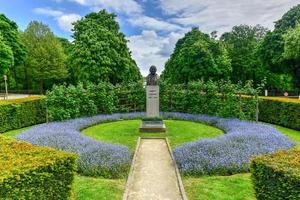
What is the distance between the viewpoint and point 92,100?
24.3 m

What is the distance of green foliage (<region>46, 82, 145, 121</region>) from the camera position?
22141 mm

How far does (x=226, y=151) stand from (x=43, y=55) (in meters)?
51.2

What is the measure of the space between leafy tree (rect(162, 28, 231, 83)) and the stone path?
110 feet

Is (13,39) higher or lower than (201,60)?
higher

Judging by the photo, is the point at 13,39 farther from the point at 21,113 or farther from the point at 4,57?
the point at 21,113

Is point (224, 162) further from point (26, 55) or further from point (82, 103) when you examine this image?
point (26, 55)

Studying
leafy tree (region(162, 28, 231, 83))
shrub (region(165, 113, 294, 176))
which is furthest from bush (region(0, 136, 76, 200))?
leafy tree (region(162, 28, 231, 83))

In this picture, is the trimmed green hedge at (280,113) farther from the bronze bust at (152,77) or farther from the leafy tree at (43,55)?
the leafy tree at (43,55)

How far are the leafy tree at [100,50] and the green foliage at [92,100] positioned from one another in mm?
13108

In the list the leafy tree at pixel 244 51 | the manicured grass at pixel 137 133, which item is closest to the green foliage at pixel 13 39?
the leafy tree at pixel 244 51

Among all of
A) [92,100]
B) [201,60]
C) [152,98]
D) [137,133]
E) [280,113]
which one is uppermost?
[201,60]

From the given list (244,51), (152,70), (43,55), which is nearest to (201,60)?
(244,51)

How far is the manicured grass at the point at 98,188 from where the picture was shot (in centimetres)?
845

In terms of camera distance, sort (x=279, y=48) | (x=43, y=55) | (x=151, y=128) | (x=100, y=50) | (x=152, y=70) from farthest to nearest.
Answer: (x=43, y=55) → (x=279, y=48) → (x=100, y=50) → (x=152, y=70) → (x=151, y=128)
